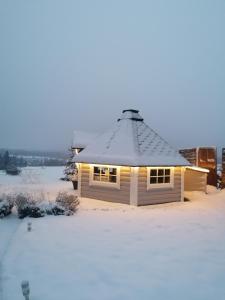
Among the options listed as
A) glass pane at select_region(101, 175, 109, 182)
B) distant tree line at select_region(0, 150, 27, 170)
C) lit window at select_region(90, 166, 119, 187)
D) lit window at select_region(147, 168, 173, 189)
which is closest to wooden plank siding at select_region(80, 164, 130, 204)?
lit window at select_region(90, 166, 119, 187)

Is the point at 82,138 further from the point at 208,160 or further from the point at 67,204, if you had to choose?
the point at 67,204

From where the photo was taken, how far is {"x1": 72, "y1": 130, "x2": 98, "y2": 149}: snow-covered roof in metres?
26.3

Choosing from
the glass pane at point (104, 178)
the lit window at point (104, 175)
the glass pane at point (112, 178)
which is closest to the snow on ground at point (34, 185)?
the lit window at point (104, 175)

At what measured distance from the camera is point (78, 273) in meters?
6.95

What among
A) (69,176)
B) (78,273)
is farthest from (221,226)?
(69,176)

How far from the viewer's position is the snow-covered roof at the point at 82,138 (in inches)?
1035

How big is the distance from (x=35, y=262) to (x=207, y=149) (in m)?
18.9

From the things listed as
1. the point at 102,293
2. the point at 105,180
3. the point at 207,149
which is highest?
the point at 207,149

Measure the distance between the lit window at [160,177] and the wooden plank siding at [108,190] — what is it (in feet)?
3.99

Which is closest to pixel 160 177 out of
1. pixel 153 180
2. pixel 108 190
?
pixel 153 180

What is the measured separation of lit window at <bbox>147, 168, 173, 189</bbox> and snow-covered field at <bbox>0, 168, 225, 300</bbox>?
3645 millimetres

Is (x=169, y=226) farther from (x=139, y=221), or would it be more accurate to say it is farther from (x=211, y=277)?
(x=211, y=277)

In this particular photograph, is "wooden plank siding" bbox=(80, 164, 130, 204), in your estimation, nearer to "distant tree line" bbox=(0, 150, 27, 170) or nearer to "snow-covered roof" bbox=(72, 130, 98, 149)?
"snow-covered roof" bbox=(72, 130, 98, 149)

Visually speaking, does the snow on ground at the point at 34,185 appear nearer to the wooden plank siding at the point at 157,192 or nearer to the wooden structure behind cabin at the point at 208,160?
the wooden plank siding at the point at 157,192
